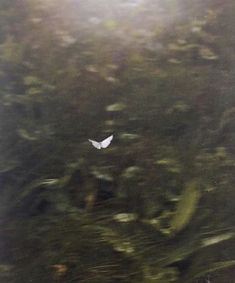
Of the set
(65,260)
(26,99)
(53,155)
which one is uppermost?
(26,99)

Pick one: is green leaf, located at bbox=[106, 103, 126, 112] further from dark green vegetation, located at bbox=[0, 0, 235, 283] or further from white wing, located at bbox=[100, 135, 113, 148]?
white wing, located at bbox=[100, 135, 113, 148]

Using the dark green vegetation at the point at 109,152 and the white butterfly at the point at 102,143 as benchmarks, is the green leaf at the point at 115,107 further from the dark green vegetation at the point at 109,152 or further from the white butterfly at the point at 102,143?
the white butterfly at the point at 102,143

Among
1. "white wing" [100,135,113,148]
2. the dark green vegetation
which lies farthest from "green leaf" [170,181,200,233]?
"white wing" [100,135,113,148]

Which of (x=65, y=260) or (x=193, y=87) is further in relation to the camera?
(x=193, y=87)

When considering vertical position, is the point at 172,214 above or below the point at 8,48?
below

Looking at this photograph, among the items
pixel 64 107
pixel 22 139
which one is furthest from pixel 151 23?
pixel 22 139

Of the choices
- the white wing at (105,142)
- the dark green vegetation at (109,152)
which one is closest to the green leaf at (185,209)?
the dark green vegetation at (109,152)

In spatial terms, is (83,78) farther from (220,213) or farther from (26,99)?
(220,213)

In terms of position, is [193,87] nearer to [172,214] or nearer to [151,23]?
[151,23]
